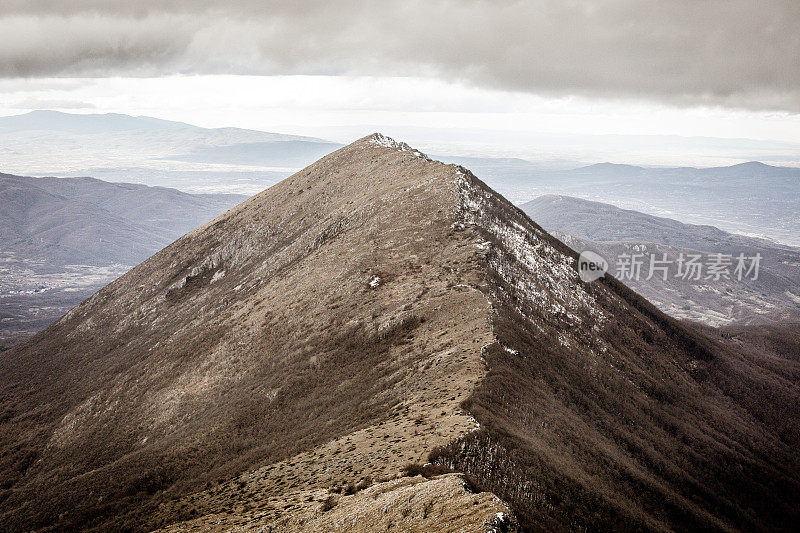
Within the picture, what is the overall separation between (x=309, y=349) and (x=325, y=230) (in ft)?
145

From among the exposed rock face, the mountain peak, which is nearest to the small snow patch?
the mountain peak

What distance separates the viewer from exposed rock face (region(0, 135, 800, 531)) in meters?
38.1

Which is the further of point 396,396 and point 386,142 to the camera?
point 386,142

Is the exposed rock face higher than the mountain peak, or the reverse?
the mountain peak

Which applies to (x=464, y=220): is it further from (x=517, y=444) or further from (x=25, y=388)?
(x=25, y=388)

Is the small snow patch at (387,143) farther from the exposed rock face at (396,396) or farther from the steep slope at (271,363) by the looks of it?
the exposed rock face at (396,396)

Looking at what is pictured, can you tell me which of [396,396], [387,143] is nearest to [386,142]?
[387,143]

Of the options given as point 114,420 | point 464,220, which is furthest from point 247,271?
point 464,220

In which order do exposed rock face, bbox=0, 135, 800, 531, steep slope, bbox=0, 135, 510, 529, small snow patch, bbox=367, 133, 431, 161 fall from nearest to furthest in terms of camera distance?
exposed rock face, bbox=0, 135, 800, 531
steep slope, bbox=0, 135, 510, 529
small snow patch, bbox=367, 133, 431, 161

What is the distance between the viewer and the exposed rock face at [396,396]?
38.1 metres

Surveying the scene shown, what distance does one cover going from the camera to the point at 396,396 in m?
51.8

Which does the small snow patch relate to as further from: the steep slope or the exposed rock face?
the exposed rock face

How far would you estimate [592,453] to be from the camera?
46.8 metres

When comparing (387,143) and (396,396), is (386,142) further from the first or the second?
(396,396)
